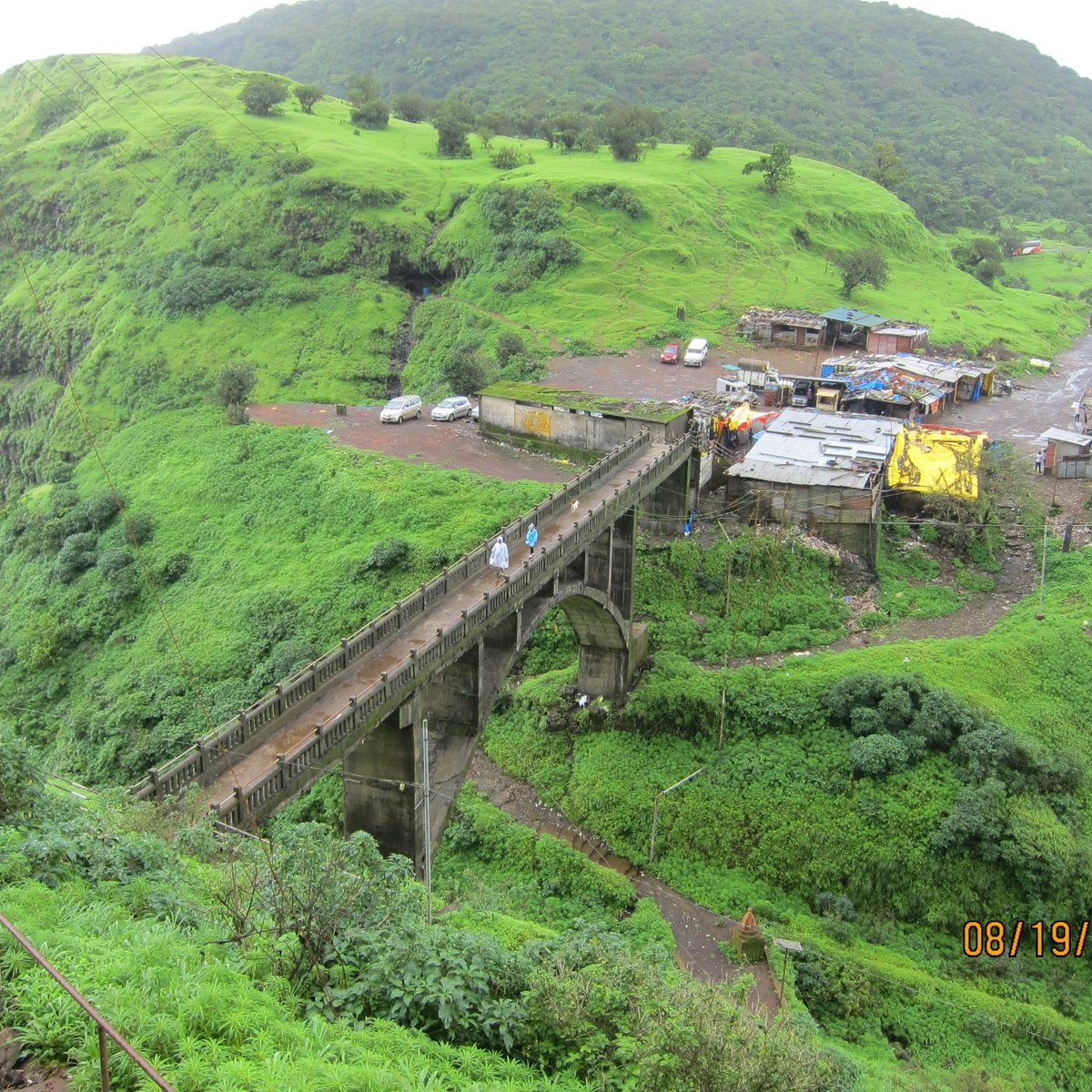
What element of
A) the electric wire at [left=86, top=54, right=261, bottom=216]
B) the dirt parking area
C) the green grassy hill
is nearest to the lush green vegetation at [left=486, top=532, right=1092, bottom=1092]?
the dirt parking area

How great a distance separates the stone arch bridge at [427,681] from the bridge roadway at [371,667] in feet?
0.14

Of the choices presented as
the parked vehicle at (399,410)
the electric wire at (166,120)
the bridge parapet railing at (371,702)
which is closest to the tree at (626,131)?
the electric wire at (166,120)

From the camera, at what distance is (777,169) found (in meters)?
90.6

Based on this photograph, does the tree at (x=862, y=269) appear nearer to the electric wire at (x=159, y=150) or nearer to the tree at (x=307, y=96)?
the electric wire at (x=159, y=150)

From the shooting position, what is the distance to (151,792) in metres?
18.2

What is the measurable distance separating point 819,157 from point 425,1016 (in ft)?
441

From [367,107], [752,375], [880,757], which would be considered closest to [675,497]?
[880,757]

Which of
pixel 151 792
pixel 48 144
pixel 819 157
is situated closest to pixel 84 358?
pixel 48 144

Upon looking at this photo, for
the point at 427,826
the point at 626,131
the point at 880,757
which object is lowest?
the point at 880,757

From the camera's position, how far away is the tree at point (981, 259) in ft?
310

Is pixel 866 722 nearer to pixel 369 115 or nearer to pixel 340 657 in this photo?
pixel 340 657

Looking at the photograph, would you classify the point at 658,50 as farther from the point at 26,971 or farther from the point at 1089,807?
the point at 26,971

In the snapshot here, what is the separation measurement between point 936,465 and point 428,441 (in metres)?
24.9

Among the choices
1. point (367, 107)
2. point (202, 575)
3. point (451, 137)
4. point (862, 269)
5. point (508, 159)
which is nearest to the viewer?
point (202, 575)
